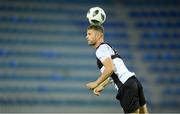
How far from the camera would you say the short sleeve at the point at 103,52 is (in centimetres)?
386

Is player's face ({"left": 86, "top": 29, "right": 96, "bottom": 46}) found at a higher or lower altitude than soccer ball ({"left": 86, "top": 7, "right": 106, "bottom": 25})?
lower

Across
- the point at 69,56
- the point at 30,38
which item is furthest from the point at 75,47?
the point at 30,38

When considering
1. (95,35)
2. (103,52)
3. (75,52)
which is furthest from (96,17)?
(75,52)

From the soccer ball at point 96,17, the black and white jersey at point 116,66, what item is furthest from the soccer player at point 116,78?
the soccer ball at point 96,17

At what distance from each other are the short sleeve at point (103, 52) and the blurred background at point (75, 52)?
401 centimetres

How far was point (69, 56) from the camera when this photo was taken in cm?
841

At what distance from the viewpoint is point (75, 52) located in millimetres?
8477

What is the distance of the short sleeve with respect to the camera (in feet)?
12.7

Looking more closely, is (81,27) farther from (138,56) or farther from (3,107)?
(3,107)

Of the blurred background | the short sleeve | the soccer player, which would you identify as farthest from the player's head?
the blurred background

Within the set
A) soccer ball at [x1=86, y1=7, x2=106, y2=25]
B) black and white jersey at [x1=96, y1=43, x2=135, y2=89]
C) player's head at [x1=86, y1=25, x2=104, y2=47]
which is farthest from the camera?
soccer ball at [x1=86, y1=7, x2=106, y2=25]

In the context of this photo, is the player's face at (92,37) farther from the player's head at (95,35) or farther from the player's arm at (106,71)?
the player's arm at (106,71)

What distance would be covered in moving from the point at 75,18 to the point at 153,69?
1885 millimetres

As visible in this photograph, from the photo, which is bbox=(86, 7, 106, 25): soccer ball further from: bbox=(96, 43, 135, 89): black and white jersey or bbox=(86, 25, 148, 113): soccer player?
bbox=(96, 43, 135, 89): black and white jersey
